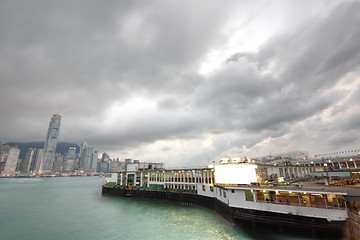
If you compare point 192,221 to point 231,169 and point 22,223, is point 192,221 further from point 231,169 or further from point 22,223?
point 22,223

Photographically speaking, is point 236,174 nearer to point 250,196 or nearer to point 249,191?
point 249,191

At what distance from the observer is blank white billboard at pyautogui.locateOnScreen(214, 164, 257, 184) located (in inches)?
1344

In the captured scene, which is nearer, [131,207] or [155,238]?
[155,238]

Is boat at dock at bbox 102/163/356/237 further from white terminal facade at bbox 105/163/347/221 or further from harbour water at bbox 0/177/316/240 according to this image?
harbour water at bbox 0/177/316/240

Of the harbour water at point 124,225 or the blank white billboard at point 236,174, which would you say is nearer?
the harbour water at point 124,225

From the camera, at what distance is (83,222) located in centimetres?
3803

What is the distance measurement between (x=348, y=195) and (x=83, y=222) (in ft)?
159

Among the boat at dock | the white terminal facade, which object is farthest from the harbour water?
the white terminal facade

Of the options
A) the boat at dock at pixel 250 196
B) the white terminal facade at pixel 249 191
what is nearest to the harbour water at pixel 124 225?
the boat at dock at pixel 250 196

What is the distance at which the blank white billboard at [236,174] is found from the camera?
3412cm

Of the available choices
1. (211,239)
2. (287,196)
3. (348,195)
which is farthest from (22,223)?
(348,195)

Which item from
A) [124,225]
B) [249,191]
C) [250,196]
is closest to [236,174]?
[249,191]

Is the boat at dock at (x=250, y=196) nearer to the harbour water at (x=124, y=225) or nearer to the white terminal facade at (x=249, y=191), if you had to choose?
the white terminal facade at (x=249, y=191)

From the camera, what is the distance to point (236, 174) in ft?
114
